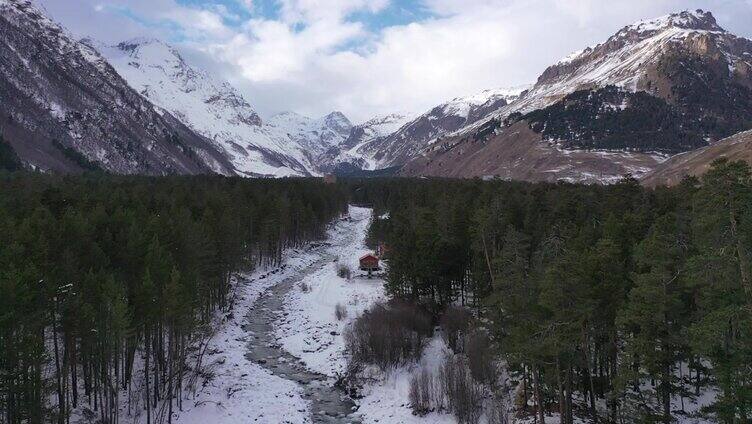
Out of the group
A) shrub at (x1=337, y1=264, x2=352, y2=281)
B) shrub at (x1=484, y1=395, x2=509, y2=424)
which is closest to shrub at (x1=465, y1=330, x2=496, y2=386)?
shrub at (x1=484, y1=395, x2=509, y2=424)

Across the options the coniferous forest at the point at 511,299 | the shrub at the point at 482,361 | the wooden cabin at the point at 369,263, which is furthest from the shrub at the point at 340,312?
the shrub at the point at 482,361

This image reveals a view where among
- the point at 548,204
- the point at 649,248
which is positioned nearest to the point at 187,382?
the point at 649,248

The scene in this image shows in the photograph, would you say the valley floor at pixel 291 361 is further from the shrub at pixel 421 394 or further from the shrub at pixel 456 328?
the shrub at pixel 456 328

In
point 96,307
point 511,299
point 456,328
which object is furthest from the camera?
point 456,328

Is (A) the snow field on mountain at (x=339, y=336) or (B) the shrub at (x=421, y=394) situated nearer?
(B) the shrub at (x=421, y=394)

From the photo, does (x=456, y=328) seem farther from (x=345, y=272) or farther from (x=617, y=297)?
(x=345, y=272)

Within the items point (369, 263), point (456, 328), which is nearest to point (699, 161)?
point (369, 263)
